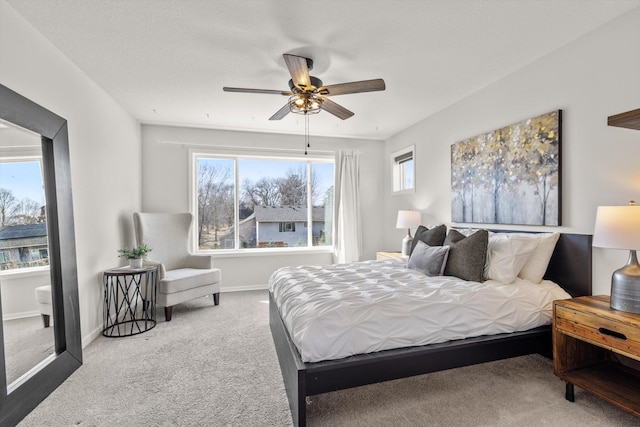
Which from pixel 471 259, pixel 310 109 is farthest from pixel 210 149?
pixel 471 259

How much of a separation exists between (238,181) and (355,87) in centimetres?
307

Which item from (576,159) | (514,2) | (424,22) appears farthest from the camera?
(576,159)

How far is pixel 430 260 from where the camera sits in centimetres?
282

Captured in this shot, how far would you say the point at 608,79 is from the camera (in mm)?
2207

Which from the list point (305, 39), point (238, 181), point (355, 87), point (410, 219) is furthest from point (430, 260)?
point (238, 181)

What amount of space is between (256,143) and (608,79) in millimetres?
4143

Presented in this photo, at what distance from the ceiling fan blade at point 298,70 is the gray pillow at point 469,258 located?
1.92 meters

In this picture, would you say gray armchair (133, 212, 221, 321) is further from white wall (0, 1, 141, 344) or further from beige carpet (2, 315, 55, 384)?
beige carpet (2, 315, 55, 384)

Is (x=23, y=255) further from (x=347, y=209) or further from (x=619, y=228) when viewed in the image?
(x=347, y=209)

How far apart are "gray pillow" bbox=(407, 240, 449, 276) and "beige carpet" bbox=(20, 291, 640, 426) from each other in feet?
2.70

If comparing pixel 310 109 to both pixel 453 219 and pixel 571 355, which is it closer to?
pixel 453 219

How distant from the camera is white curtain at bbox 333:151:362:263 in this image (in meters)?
5.21

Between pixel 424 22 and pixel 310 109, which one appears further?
pixel 310 109

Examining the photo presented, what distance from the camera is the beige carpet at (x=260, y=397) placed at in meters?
1.82
